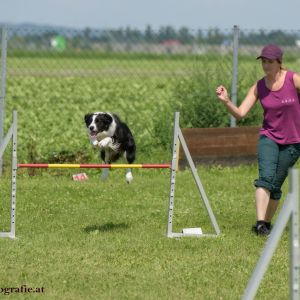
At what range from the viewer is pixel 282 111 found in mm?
7797

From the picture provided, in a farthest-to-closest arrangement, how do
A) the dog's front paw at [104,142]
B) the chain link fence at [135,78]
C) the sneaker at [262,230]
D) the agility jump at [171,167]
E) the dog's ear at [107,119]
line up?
the chain link fence at [135,78], the dog's ear at [107,119], the dog's front paw at [104,142], the sneaker at [262,230], the agility jump at [171,167]

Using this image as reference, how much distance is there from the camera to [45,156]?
12172mm

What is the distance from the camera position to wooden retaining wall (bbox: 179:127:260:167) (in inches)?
473

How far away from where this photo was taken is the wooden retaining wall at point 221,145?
1202 cm

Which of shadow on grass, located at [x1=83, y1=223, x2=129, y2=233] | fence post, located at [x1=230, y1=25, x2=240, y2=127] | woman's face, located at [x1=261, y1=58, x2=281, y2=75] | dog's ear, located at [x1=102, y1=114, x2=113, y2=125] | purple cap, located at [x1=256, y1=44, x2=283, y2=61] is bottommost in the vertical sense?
shadow on grass, located at [x1=83, y1=223, x2=129, y2=233]

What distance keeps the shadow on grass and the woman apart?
4.49ft

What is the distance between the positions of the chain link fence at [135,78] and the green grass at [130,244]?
6.65 ft

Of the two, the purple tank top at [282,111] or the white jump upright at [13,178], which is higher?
the purple tank top at [282,111]

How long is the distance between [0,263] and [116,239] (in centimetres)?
134

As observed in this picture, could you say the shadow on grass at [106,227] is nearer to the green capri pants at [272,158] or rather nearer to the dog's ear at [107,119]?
the green capri pants at [272,158]

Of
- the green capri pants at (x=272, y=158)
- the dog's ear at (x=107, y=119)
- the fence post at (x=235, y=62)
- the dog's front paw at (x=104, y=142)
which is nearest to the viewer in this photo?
the green capri pants at (x=272, y=158)

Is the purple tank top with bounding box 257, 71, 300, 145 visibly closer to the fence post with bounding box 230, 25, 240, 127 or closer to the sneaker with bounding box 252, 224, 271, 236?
the sneaker with bounding box 252, 224, 271, 236

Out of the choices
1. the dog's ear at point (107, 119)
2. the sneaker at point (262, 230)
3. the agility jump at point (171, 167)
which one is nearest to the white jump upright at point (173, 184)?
the agility jump at point (171, 167)

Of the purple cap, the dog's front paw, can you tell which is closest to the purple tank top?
the purple cap
